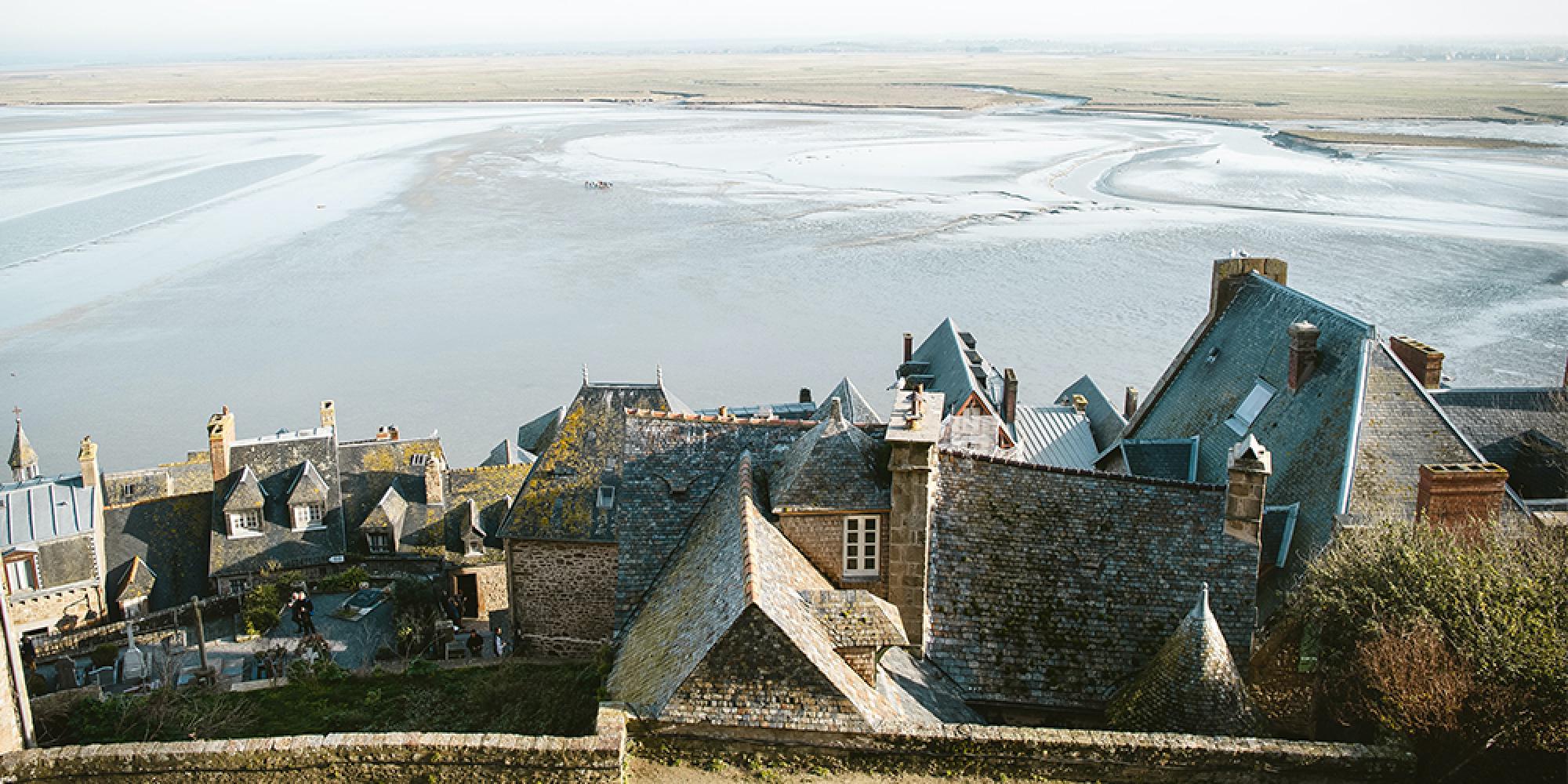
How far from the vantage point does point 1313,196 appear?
7606 cm

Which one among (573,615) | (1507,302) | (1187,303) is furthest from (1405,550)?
(1507,302)

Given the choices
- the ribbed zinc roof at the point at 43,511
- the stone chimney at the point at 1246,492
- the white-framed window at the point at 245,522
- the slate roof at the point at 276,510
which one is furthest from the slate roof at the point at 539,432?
the stone chimney at the point at 1246,492

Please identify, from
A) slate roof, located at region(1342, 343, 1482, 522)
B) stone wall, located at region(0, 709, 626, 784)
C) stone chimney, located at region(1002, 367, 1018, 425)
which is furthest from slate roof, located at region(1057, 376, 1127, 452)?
stone wall, located at region(0, 709, 626, 784)

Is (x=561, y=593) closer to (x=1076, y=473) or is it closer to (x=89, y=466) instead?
(x=1076, y=473)

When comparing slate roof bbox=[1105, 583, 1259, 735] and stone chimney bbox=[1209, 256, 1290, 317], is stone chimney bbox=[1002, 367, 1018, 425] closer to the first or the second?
stone chimney bbox=[1209, 256, 1290, 317]

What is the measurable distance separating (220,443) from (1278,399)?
25064mm

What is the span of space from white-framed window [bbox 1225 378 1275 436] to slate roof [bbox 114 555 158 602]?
2541 cm

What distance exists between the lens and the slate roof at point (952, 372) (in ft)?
95.0

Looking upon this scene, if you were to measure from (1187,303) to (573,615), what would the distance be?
3816cm

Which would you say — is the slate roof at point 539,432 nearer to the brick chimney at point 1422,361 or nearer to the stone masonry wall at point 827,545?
the stone masonry wall at point 827,545

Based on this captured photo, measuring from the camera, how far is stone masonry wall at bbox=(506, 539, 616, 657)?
21969 millimetres

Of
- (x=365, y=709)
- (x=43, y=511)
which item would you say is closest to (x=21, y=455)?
(x=43, y=511)

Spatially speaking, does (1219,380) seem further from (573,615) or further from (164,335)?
(164,335)

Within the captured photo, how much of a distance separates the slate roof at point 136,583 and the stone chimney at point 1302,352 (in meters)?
26.6
